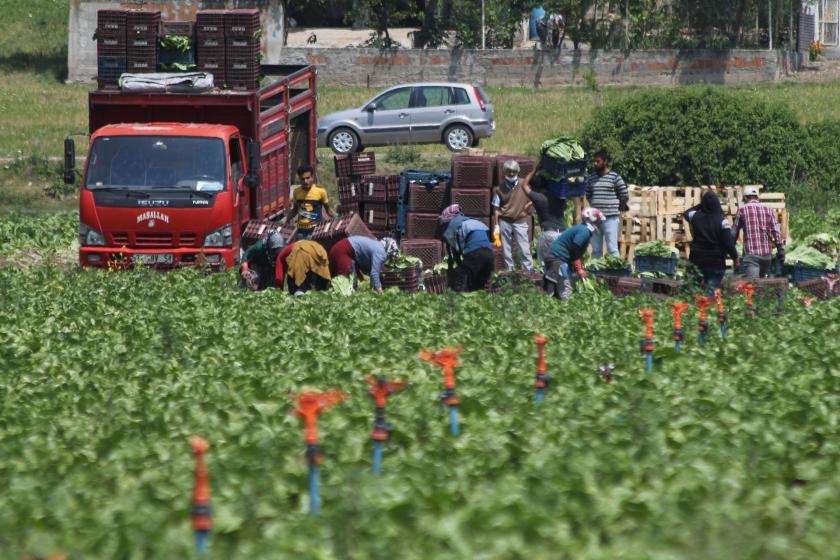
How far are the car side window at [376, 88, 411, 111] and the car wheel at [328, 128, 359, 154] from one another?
85cm

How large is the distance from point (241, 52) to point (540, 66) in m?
23.1

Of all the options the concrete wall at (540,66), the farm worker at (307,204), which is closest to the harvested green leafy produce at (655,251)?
the farm worker at (307,204)

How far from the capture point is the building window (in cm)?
4966

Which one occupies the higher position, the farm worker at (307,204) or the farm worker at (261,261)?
the farm worker at (307,204)

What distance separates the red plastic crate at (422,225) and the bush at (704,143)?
6804 mm

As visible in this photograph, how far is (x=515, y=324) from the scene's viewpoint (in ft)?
41.7

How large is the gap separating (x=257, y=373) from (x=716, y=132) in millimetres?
17815

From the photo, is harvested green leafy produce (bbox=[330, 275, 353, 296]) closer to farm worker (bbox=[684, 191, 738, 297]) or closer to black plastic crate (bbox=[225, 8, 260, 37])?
farm worker (bbox=[684, 191, 738, 297])

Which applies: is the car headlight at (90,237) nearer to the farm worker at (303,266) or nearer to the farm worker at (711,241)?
the farm worker at (303,266)

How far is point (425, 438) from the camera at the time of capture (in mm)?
8172

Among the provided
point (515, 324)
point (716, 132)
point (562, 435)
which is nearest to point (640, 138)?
point (716, 132)

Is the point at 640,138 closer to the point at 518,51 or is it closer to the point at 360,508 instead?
the point at 518,51

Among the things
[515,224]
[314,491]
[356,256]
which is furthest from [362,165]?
[314,491]

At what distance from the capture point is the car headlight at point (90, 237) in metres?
17.7
